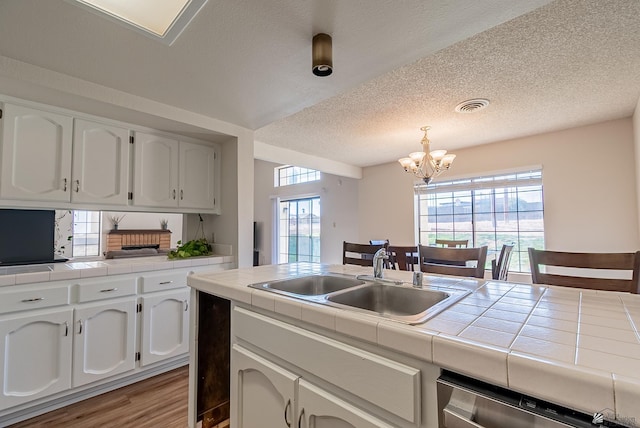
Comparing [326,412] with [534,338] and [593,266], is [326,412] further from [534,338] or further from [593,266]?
[593,266]

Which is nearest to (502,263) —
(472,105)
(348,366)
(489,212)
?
(472,105)

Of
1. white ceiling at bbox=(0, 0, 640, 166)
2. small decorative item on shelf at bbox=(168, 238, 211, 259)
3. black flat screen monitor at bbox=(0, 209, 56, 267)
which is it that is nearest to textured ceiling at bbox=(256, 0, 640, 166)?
white ceiling at bbox=(0, 0, 640, 166)

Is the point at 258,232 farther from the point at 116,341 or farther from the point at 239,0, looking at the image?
the point at 239,0

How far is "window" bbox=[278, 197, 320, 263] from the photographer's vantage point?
6.37 m

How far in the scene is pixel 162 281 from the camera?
7.56 ft

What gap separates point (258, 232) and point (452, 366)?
6.97 m

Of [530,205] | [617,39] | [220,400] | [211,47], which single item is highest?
[617,39]

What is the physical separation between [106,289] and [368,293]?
1890 mm

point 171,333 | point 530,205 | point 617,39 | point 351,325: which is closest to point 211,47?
point 351,325

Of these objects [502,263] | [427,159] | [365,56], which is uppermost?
[365,56]

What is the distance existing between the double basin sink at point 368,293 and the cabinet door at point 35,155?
6.12 ft

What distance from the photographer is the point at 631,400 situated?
0.48m

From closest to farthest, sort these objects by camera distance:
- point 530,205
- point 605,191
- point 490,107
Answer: point 490,107
point 605,191
point 530,205

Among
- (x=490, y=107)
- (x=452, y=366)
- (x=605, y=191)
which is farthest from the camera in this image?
(x=605, y=191)
